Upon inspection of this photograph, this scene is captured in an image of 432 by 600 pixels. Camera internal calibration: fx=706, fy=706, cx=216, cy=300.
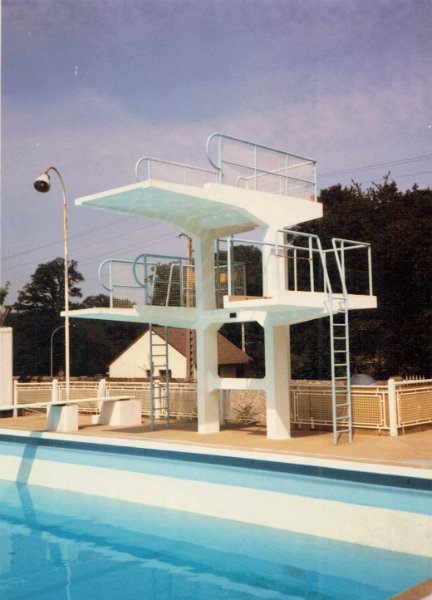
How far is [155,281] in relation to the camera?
50.5 ft

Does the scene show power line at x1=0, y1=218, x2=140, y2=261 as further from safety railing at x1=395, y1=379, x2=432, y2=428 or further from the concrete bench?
safety railing at x1=395, y1=379, x2=432, y2=428

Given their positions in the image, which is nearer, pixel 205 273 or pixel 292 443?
pixel 292 443

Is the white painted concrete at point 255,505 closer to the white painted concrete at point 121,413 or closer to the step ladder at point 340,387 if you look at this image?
the step ladder at point 340,387

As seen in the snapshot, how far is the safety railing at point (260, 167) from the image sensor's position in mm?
14141

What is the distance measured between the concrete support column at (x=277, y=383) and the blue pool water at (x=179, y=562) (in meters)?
2.65

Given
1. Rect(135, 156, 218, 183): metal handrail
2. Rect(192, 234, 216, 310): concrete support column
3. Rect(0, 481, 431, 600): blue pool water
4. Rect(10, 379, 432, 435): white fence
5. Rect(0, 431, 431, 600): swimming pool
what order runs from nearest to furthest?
Rect(0, 481, 431, 600): blue pool water → Rect(0, 431, 431, 600): swimming pool → Rect(135, 156, 218, 183): metal handrail → Rect(10, 379, 432, 435): white fence → Rect(192, 234, 216, 310): concrete support column

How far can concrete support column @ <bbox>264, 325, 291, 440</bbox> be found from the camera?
14172 millimetres

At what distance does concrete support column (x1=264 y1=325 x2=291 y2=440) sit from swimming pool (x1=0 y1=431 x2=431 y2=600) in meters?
1.91

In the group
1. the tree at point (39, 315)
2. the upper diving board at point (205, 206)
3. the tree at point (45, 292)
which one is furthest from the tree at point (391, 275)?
the tree at point (45, 292)

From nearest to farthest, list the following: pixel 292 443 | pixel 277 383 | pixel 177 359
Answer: pixel 292 443, pixel 277 383, pixel 177 359

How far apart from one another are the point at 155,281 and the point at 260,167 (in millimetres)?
3327

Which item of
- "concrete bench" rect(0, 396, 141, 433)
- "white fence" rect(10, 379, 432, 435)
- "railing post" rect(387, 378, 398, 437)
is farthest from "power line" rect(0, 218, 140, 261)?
"railing post" rect(387, 378, 398, 437)

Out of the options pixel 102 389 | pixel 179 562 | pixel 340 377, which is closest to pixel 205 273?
Answer: pixel 340 377

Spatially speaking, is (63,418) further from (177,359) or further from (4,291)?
(4,291)
